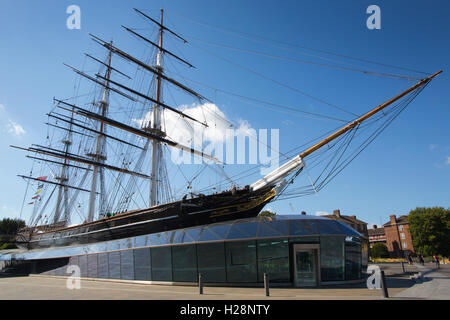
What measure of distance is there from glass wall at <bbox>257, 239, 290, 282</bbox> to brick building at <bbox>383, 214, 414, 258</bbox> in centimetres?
7018

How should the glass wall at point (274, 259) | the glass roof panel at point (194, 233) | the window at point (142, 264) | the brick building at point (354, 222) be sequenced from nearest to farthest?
the glass wall at point (274, 259) < the glass roof panel at point (194, 233) < the window at point (142, 264) < the brick building at point (354, 222)

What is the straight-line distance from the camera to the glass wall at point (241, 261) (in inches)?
571

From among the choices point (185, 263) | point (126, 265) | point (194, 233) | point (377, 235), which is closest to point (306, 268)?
point (194, 233)

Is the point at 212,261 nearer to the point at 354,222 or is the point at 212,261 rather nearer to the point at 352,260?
the point at 352,260

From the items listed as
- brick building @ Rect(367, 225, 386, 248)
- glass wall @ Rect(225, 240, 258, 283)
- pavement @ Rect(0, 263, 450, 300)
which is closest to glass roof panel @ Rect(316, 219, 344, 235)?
pavement @ Rect(0, 263, 450, 300)

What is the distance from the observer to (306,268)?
14.2 m

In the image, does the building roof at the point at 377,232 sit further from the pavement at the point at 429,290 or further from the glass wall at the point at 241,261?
the glass wall at the point at 241,261

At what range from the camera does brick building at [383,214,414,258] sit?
69.3 m

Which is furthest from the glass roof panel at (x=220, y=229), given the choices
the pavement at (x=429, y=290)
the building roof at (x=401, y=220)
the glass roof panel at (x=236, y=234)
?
the building roof at (x=401, y=220)

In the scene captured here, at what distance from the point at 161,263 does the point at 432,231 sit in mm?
49712

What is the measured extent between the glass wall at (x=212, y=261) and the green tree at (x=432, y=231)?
47.3 m

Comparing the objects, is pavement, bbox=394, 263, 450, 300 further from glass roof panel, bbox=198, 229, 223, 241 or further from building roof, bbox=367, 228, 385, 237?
A: building roof, bbox=367, 228, 385, 237
